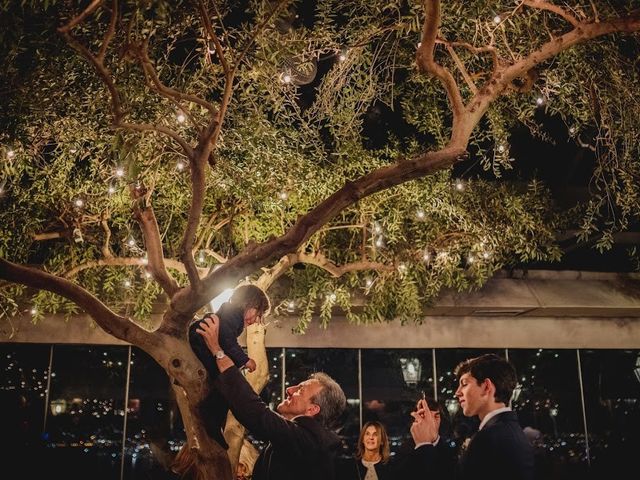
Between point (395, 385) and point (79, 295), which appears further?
point (395, 385)

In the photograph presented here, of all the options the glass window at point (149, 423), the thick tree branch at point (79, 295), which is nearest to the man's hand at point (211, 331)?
the thick tree branch at point (79, 295)

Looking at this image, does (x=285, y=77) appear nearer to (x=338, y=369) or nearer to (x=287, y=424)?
(x=287, y=424)

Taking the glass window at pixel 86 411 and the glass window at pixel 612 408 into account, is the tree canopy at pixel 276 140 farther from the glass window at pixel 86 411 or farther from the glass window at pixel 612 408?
the glass window at pixel 612 408

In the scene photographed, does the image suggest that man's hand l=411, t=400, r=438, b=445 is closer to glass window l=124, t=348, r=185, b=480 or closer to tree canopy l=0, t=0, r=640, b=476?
tree canopy l=0, t=0, r=640, b=476

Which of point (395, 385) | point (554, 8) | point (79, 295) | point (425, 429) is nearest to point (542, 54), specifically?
point (554, 8)

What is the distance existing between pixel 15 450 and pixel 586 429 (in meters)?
10.7

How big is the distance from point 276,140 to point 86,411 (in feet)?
23.0

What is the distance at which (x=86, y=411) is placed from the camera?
11086 millimetres

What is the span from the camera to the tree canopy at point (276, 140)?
15.2 ft

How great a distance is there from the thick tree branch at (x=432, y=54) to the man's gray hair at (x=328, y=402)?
2.53 metres

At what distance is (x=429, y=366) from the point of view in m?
11.8

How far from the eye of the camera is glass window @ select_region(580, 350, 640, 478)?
477 inches

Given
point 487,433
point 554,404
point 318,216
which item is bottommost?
point 487,433

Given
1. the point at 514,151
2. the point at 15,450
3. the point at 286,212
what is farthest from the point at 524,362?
the point at 15,450
